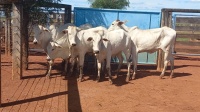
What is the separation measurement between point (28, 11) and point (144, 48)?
4115 mm

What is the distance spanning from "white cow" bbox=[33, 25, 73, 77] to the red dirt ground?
659 millimetres

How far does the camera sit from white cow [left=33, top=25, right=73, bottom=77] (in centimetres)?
1018

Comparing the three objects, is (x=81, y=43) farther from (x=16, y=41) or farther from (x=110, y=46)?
(x=16, y=41)

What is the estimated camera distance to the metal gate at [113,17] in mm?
12656

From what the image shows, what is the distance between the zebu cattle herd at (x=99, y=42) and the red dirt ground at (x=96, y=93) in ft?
1.81

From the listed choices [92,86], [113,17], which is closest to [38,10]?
[92,86]

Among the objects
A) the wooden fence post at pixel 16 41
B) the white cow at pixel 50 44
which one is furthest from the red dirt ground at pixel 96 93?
the white cow at pixel 50 44

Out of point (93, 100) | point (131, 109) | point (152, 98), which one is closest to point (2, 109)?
point (93, 100)

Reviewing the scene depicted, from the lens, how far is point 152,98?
26.3 ft

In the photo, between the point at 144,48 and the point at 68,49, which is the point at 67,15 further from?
the point at 144,48

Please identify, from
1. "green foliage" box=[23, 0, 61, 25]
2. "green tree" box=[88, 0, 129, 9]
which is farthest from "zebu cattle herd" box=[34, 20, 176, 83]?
"green tree" box=[88, 0, 129, 9]

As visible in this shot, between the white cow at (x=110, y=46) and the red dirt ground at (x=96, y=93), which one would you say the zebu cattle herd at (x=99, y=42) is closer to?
the white cow at (x=110, y=46)

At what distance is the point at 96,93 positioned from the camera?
825 cm

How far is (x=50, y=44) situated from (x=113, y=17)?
3.58 meters
